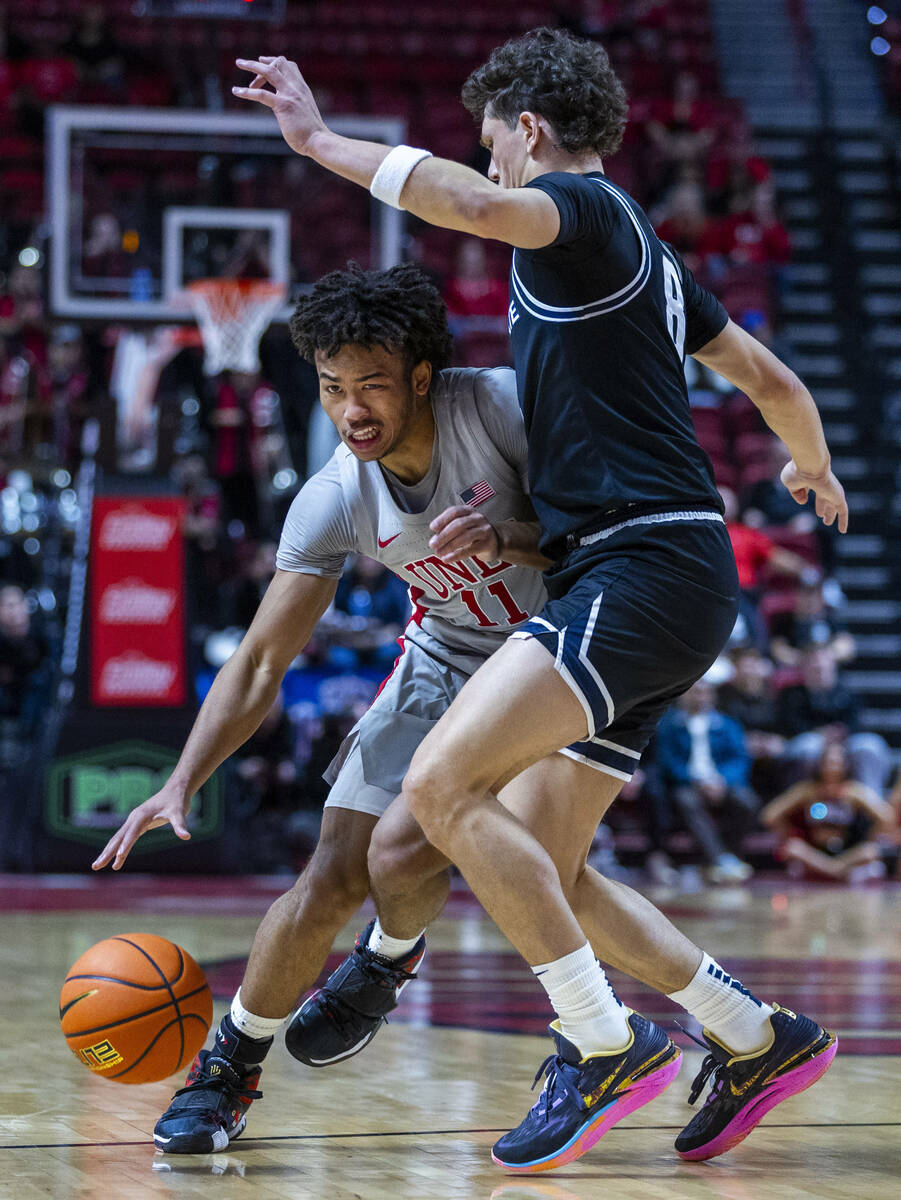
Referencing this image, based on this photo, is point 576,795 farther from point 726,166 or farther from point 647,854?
point 726,166

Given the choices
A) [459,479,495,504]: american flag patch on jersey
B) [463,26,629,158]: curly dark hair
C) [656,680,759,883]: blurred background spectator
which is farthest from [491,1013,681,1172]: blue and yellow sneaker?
[656,680,759,883]: blurred background spectator

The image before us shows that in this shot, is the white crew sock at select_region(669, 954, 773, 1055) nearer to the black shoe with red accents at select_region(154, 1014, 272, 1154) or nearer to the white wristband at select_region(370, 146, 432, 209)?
the black shoe with red accents at select_region(154, 1014, 272, 1154)

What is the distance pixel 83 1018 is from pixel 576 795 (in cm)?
118

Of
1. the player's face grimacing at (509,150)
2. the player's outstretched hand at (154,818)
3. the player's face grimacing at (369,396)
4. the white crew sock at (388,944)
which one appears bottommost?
the white crew sock at (388,944)

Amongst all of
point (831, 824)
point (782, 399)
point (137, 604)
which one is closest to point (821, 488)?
point (782, 399)

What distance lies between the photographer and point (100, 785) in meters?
10.5

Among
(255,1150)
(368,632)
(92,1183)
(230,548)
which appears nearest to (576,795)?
(255,1150)

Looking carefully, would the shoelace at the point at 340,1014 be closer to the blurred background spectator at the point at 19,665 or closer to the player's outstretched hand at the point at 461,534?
Answer: the player's outstretched hand at the point at 461,534

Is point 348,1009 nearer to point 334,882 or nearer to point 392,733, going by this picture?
point 334,882

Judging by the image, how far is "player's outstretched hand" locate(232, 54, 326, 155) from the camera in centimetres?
316

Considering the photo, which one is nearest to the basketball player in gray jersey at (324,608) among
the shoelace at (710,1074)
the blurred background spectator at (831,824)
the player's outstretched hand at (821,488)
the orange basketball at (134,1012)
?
the orange basketball at (134,1012)

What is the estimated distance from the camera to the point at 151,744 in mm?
10531

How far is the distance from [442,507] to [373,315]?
442mm

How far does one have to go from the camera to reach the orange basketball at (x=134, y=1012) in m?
3.55
